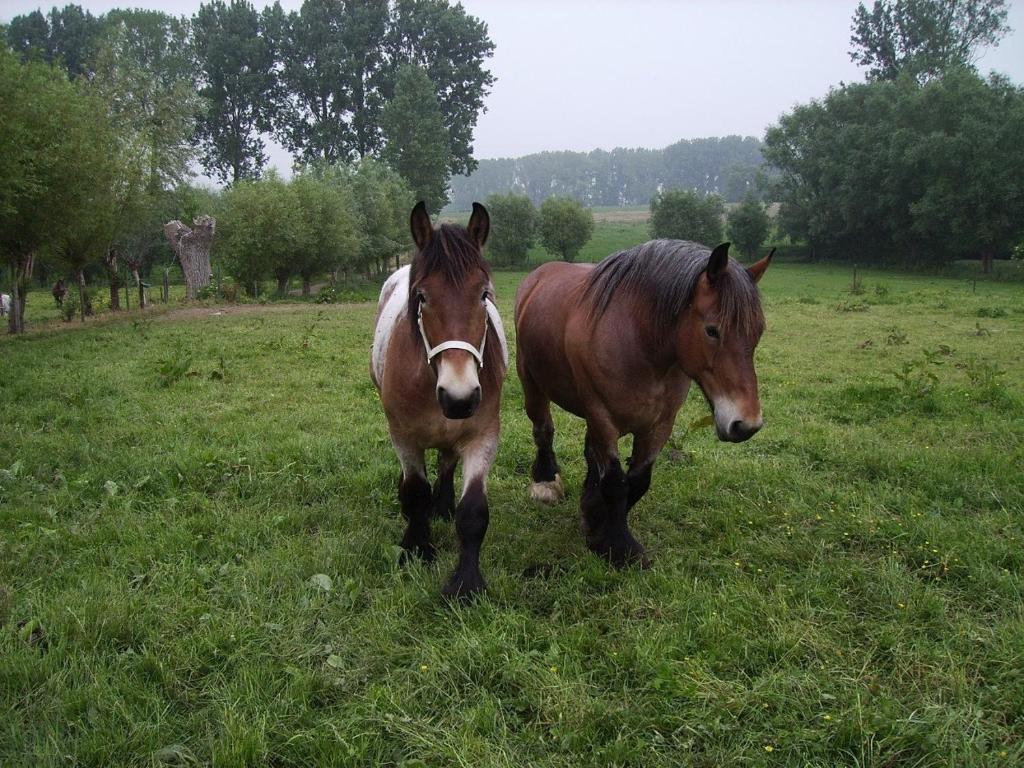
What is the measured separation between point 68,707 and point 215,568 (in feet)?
3.95

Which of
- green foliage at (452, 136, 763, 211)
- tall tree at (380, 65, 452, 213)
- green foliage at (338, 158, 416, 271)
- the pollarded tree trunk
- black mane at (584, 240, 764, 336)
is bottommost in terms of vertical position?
black mane at (584, 240, 764, 336)

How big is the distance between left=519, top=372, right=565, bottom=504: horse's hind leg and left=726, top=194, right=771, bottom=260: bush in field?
4521cm

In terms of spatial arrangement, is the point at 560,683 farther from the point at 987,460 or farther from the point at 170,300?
the point at 170,300

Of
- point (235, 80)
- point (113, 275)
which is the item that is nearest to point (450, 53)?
point (235, 80)

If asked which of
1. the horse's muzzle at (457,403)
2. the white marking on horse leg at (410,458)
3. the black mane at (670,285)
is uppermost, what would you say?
the black mane at (670,285)

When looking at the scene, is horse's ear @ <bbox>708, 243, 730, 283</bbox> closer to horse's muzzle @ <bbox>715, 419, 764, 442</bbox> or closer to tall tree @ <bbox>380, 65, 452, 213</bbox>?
horse's muzzle @ <bbox>715, 419, 764, 442</bbox>

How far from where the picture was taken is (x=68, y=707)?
7.84 ft

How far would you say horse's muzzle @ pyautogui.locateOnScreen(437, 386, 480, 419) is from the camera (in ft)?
9.50

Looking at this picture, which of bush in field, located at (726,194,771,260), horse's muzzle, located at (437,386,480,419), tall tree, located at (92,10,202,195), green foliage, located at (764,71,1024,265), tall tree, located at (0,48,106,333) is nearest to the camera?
horse's muzzle, located at (437,386,480,419)

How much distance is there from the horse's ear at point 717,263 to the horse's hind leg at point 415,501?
1.96 meters

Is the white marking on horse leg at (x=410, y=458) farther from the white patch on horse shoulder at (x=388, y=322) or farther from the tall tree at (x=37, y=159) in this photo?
the tall tree at (x=37, y=159)

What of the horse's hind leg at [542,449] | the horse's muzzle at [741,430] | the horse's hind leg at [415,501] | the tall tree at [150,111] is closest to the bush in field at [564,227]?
the tall tree at [150,111]

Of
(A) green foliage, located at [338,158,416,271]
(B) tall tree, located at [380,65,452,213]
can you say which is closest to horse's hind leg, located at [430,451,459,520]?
(A) green foliage, located at [338,158,416,271]

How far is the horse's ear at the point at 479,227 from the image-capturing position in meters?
3.29
